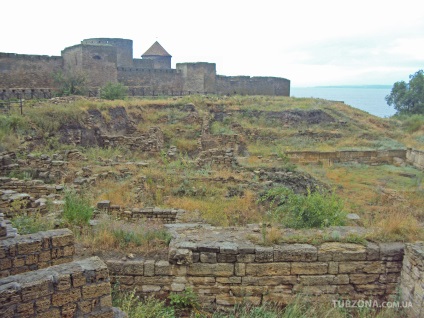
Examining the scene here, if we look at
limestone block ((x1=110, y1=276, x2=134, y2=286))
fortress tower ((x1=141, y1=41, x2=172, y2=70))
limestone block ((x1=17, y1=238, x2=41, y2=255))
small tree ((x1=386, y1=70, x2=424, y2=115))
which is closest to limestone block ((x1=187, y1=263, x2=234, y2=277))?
limestone block ((x1=110, y1=276, x2=134, y2=286))

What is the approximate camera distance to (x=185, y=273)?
5.00 metres

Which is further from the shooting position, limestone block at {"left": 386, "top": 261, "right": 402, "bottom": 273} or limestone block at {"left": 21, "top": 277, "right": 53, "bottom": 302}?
limestone block at {"left": 386, "top": 261, "right": 402, "bottom": 273}

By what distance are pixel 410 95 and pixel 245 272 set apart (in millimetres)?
44981

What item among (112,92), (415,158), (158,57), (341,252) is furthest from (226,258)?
(158,57)

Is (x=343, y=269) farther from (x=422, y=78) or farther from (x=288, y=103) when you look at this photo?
(x=422, y=78)

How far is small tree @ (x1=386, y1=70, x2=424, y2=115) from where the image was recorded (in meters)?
42.5

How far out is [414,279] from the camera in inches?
193

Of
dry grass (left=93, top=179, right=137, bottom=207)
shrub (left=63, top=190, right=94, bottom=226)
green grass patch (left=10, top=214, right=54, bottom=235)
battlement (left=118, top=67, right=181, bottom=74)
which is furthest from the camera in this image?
battlement (left=118, top=67, right=181, bottom=74)

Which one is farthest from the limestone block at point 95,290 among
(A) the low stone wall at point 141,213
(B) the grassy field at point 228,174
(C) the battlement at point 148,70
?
(C) the battlement at point 148,70

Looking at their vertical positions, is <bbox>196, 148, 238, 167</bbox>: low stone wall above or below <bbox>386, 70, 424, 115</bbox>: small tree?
below

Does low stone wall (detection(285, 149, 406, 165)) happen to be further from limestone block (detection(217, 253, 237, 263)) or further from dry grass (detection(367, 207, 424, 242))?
limestone block (detection(217, 253, 237, 263))

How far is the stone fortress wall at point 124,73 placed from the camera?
25755mm

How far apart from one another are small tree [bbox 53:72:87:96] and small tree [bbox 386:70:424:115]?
3464 cm

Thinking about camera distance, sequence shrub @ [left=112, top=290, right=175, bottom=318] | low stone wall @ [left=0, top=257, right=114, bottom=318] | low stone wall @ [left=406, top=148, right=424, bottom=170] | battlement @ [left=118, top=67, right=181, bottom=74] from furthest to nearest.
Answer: battlement @ [left=118, top=67, right=181, bottom=74] → low stone wall @ [left=406, top=148, right=424, bottom=170] → shrub @ [left=112, top=290, right=175, bottom=318] → low stone wall @ [left=0, top=257, right=114, bottom=318]
